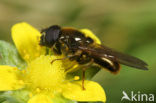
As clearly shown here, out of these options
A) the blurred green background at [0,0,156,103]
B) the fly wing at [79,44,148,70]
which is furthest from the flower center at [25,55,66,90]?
the blurred green background at [0,0,156,103]

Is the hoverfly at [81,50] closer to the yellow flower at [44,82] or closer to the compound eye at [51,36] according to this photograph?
the compound eye at [51,36]

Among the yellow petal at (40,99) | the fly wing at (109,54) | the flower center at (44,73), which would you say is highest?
the fly wing at (109,54)

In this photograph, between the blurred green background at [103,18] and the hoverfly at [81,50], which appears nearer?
the hoverfly at [81,50]

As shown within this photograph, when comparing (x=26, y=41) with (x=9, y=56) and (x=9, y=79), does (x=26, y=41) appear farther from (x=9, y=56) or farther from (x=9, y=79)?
(x=9, y=79)

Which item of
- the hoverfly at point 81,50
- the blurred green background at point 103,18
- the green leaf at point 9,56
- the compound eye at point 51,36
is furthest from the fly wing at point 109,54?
the blurred green background at point 103,18

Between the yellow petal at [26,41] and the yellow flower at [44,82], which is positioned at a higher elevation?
the yellow petal at [26,41]

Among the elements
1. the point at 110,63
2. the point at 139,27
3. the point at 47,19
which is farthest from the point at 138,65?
the point at 47,19

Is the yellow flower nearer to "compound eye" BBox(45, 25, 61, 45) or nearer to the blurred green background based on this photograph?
"compound eye" BBox(45, 25, 61, 45)

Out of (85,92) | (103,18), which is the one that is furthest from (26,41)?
(103,18)
